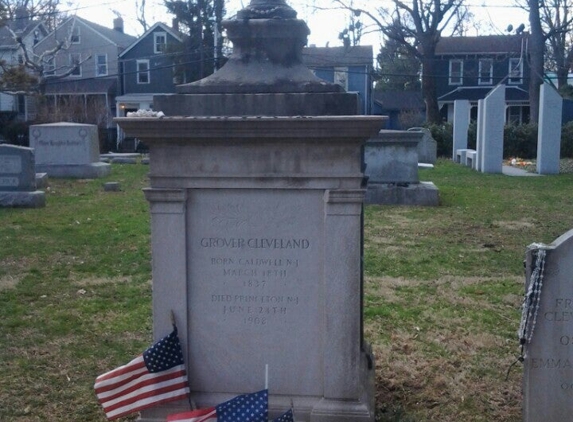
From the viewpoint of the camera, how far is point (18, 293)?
7.72 meters

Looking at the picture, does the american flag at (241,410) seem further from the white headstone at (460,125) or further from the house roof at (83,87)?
the house roof at (83,87)

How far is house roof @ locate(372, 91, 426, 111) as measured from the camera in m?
54.5

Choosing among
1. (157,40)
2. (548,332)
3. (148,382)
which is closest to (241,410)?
(148,382)

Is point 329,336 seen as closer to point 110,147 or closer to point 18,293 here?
point 18,293

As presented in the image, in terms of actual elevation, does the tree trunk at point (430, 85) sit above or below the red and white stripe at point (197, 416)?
above

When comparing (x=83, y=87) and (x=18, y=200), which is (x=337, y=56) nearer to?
(x=83, y=87)

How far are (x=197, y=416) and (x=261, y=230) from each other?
1045 millimetres

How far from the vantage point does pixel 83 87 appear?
4950 centimetres

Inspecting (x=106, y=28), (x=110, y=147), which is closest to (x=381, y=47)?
(x=106, y=28)

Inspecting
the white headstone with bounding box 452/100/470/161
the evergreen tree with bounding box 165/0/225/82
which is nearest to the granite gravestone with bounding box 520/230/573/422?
the white headstone with bounding box 452/100/470/161

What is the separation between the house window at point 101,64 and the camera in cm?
5244

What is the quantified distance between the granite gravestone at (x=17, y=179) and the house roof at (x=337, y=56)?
112ft

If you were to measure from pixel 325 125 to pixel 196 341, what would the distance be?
143 cm

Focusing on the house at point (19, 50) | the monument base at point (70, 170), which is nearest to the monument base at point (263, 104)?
the monument base at point (70, 170)
